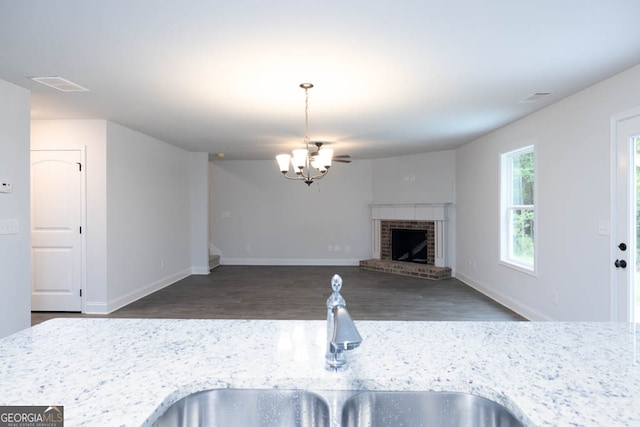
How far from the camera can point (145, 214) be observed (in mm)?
5715

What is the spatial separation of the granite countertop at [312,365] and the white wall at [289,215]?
23.3ft

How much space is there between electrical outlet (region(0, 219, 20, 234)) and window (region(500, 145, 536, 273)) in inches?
207

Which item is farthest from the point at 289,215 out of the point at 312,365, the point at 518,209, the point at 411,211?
the point at 312,365

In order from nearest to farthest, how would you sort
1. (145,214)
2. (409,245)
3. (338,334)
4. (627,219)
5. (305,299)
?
(338,334) → (627,219) → (305,299) → (145,214) → (409,245)

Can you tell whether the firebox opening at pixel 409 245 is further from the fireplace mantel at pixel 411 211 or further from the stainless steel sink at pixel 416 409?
the stainless steel sink at pixel 416 409

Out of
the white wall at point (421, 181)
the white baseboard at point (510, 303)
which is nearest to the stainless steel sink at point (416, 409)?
the white baseboard at point (510, 303)

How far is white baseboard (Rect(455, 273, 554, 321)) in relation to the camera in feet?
14.0

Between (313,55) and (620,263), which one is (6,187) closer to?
(313,55)

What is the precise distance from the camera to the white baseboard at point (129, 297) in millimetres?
4742

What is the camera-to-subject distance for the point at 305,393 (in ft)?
3.25

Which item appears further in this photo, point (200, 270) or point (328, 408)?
point (200, 270)

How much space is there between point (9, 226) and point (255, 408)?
3.56 metres

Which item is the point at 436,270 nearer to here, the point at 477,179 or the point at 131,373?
the point at 477,179

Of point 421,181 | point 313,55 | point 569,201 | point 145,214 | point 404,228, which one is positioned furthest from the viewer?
point 404,228
